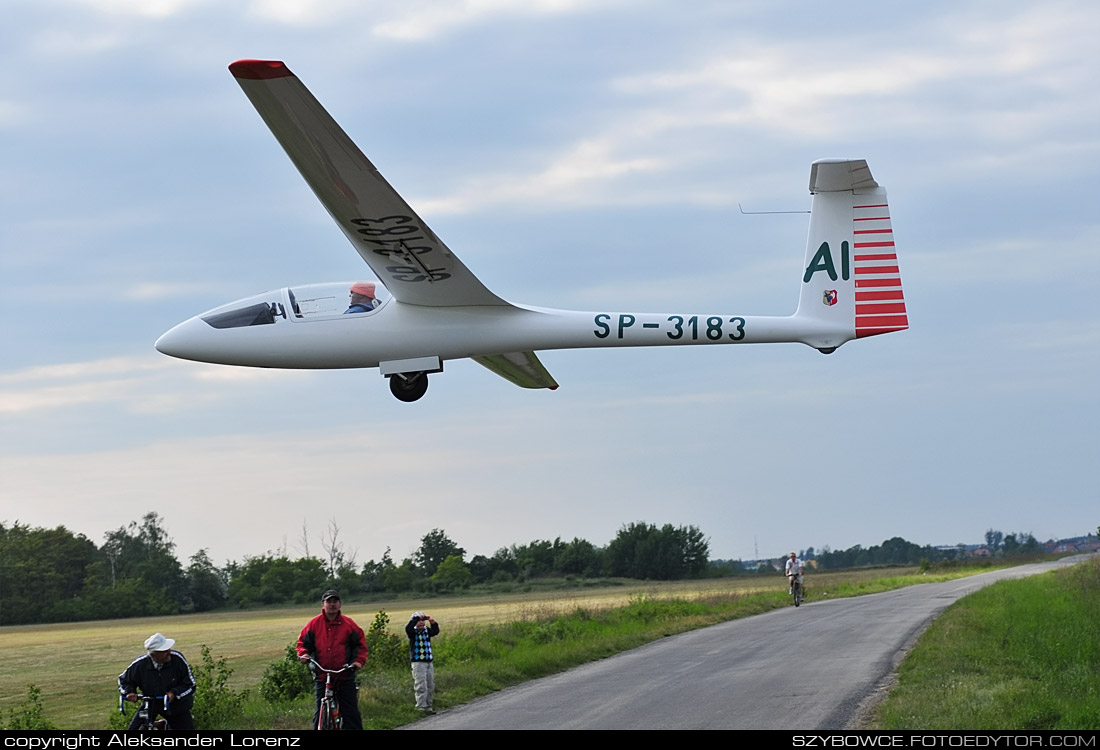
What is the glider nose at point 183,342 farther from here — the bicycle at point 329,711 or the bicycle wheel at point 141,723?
the bicycle wheel at point 141,723

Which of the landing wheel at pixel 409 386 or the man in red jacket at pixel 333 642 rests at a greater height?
the landing wheel at pixel 409 386

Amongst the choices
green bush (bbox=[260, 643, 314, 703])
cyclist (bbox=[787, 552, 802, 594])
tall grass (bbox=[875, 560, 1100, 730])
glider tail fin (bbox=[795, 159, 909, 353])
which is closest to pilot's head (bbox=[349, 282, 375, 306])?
glider tail fin (bbox=[795, 159, 909, 353])

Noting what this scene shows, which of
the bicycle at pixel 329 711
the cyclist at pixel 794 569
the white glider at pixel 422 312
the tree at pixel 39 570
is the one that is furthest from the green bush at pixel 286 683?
the tree at pixel 39 570

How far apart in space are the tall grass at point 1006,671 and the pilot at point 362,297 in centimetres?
820

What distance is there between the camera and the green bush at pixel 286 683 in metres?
21.8

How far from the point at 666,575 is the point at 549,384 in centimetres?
6014

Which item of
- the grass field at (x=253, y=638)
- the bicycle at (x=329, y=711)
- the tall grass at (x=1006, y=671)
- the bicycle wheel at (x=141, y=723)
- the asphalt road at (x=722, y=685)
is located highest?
the bicycle wheel at (x=141, y=723)

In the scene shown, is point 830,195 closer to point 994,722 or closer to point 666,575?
point 994,722

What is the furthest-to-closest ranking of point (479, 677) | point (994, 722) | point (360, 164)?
1. point (479, 677)
2. point (994, 722)
3. point (360, 164)

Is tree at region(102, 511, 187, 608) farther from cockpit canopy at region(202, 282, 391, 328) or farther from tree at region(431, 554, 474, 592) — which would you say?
cockpit canopy at region(202, 282, 391, 328)

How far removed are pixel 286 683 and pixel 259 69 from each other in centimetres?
1356

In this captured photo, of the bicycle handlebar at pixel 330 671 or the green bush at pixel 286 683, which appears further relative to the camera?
the green bush at pixel 286 683

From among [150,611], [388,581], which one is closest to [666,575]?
[388,581]
